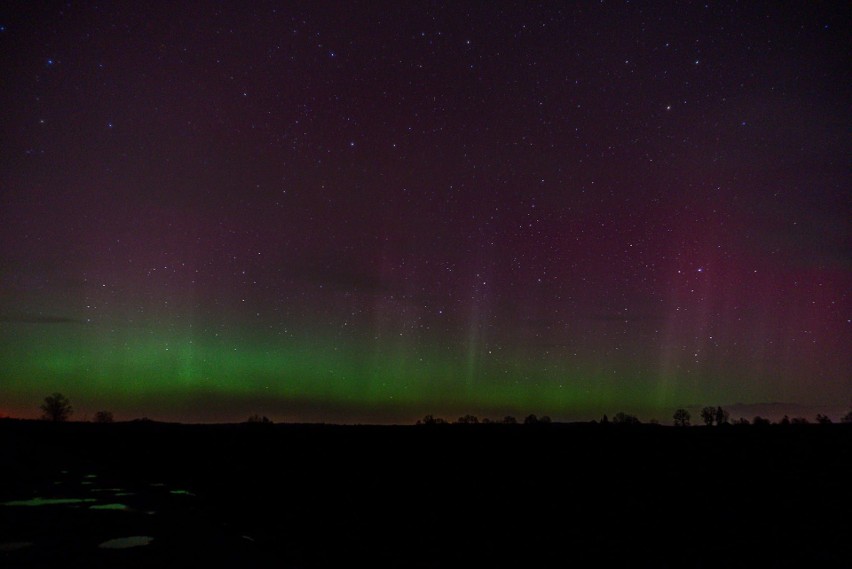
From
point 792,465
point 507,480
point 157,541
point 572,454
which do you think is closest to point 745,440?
point 792,465

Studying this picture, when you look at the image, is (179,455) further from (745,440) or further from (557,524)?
(745,440)

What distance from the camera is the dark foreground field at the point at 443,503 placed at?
6.86 metres

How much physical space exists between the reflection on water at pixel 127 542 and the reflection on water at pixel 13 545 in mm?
720

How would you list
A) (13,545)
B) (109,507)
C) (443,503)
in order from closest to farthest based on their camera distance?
(13,545) < (109,507) < (443,503)

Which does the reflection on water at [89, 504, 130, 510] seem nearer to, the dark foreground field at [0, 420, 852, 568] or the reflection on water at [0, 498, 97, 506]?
the dark foreground field at [0, 420, 852, 568]

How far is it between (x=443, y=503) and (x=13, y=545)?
799 cm

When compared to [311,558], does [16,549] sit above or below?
above

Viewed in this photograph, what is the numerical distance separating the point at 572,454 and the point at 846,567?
979 cm

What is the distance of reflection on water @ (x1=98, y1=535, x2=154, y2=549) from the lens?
5.71m

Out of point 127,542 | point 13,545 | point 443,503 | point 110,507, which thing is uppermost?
point 13,545

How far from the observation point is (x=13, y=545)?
5477 mm

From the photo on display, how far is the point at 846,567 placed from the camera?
7.86 m

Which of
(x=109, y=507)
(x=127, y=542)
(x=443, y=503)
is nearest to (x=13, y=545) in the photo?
(x=127, y=542)

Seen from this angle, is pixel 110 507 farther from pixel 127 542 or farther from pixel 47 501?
pixel 127 542
